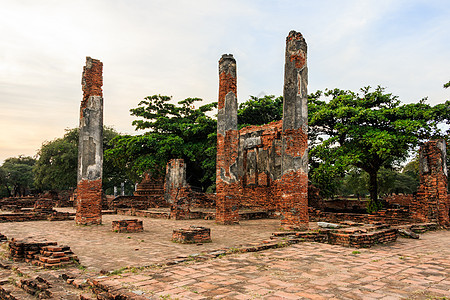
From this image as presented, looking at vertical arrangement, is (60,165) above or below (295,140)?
above

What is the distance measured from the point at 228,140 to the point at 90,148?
497 centimetres

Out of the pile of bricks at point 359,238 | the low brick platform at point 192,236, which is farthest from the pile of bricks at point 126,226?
the pile of bricks at point 359,238

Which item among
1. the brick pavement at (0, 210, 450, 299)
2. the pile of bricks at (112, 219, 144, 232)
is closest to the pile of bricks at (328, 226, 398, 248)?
the brick pavement at (0, 210, 450, 299)

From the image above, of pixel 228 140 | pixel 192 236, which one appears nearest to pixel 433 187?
pixel 228 140

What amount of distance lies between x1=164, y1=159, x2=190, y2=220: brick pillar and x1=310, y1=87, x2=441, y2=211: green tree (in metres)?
6.53

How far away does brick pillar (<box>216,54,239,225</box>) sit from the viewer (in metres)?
12.9

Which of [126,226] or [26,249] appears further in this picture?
[126,226]

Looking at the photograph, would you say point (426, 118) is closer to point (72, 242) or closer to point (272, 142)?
point (272, 142)

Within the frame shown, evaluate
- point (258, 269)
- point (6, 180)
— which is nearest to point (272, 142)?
point (258, 269)

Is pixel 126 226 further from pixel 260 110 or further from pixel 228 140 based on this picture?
pixel 260 110

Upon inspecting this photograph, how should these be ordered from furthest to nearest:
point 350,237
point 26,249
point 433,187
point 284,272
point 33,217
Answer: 1. point 33,217
2. point 433,187
3. point 350,237
4. point 26,249
5. point 284,272

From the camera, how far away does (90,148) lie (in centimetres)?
1230

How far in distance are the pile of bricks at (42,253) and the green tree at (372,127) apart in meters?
12.5

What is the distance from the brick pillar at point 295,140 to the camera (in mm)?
10664
